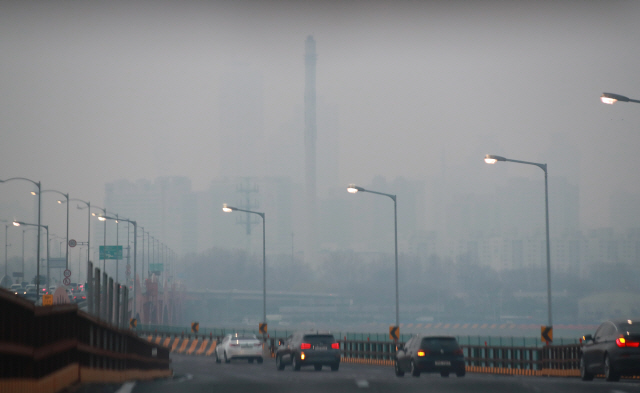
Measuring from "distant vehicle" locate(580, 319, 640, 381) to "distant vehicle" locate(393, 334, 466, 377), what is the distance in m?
6.11

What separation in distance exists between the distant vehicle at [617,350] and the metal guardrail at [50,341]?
10821mm

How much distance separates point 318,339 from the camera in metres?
32.2

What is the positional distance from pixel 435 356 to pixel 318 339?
6109 millimetres

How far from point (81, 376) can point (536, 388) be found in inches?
324

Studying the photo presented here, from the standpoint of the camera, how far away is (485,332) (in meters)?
182

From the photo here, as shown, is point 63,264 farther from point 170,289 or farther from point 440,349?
point 440,349

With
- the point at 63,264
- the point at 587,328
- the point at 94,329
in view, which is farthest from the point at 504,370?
the point at 587,328

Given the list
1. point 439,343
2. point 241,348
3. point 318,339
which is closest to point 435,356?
point 439,343

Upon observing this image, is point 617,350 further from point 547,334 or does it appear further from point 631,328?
point 547,334

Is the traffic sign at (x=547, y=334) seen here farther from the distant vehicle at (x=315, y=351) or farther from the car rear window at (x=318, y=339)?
the car rear window at (x=318, y=339)

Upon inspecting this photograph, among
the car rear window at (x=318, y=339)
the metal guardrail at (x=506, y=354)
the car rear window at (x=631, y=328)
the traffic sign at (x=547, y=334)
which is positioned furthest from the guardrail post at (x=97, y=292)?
the traffic sign at (x=547, y=334)

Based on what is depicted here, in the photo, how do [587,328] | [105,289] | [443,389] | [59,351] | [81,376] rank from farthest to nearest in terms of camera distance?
[587,328]
[105,289]
[443,389]
[81,376]
[59,351]

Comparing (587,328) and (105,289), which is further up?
(105,289)

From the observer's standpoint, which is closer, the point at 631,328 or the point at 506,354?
the point at 631,328
